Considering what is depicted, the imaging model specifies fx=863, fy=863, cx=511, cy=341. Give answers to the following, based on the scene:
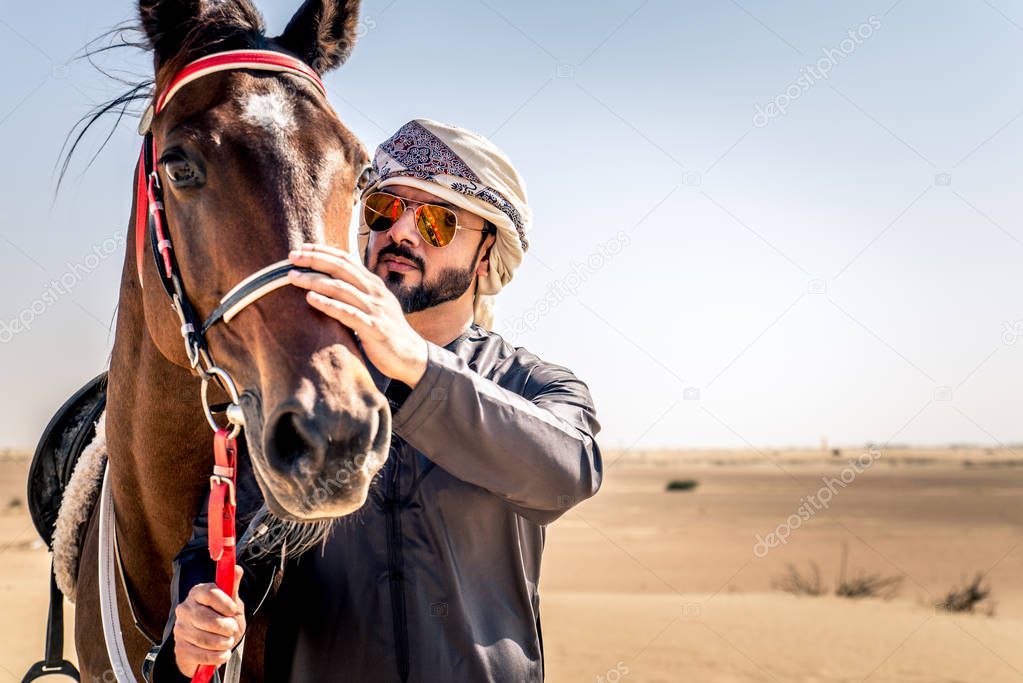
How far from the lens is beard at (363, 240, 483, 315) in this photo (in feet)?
9.23

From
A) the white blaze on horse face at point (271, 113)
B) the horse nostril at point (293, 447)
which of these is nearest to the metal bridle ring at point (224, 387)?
the horse nostril at point (293, 447)

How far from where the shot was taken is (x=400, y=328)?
6.28 feet

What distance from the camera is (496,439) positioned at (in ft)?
6.95

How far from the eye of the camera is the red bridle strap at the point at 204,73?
2195 millimetres

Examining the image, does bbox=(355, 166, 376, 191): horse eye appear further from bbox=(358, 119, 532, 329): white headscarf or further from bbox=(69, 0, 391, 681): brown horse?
bbox=(358, 119, 532, 329): white headscarf

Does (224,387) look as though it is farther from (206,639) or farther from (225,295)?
(206,639)

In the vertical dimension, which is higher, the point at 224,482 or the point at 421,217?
the point at 421,217

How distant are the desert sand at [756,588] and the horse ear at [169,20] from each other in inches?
211

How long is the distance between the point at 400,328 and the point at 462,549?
787mm

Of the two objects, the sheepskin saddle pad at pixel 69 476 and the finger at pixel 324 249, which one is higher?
the finger at pixel 324 249

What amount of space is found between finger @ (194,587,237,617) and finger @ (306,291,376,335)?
28.4 inches

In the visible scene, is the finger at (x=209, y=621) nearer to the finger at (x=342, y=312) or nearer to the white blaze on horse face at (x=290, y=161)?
the finger at (x=342, y=312)

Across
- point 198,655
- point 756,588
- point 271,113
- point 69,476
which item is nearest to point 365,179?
point 271,113

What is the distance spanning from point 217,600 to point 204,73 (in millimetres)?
1302
